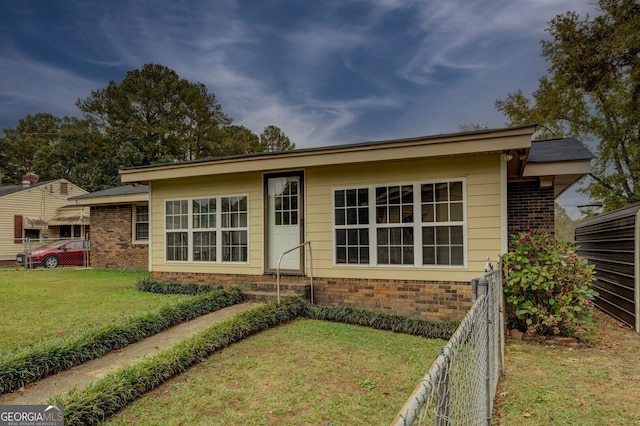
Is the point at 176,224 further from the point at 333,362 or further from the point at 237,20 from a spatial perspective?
the point at 237,20

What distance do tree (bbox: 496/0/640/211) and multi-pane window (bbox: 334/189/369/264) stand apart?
1356 centimetres

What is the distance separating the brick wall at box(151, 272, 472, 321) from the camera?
6.63 m

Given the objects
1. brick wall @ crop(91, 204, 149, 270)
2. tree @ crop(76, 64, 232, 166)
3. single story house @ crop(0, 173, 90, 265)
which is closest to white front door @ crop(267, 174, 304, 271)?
brick wall @ crop(91, 204, 149, 270)

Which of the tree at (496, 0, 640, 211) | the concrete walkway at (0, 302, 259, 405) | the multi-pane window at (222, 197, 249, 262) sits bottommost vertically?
the concrete walkway at (0, 302, 259, 405)

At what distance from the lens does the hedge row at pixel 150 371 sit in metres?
3.32

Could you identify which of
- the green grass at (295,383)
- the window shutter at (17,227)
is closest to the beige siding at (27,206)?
the window shutter at (17,227)

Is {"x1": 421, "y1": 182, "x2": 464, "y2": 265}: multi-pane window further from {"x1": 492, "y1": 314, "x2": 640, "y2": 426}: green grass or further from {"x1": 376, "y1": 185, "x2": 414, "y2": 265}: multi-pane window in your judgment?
{"x1": 492, "y1": 314, "x2": 640, "y2": 426}: green grass

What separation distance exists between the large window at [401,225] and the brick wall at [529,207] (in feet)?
6.11

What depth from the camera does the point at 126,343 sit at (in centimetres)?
528

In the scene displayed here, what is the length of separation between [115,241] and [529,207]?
14235mm

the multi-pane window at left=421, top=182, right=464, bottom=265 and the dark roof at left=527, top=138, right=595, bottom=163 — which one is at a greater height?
the dark roof at left=527, top=138, right=595, bottom=163

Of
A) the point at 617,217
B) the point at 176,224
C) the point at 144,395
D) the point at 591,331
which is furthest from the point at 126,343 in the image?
the point at 617,217

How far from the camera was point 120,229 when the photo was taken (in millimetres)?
14812

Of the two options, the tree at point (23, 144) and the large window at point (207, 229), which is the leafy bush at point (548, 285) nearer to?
the large window at point (207, 229)
